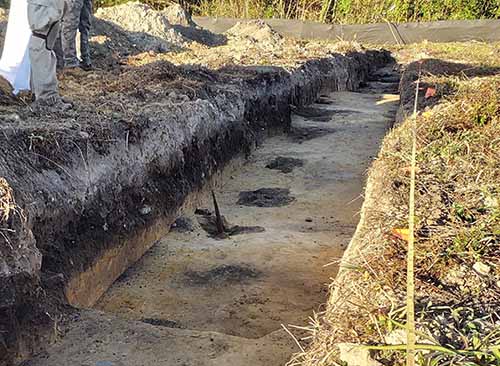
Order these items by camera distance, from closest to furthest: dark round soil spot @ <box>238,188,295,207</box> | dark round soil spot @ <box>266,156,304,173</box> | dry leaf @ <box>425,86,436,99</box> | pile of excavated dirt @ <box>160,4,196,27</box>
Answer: dark round soil spot @ <box>238,188,295,207</box>
dark round soil spot @ <box>266,156,304,173</box>
dry leaf @ <box>425,86,436,99</box>
pile of excavated dirt @ <box>160,4,196,27</box>

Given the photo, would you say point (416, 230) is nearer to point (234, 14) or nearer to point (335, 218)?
point (335, 218)

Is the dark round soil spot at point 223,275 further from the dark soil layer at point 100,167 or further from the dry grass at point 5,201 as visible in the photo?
the dry grass at point 5,201

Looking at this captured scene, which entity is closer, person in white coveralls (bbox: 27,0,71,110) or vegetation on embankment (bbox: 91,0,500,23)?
person in white coveralls (bbox: 27,0,71,110)

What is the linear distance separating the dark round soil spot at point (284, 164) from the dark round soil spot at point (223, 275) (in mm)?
2837

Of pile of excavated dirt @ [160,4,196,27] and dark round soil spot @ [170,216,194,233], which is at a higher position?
pile of excavated dirt @ [160,4,196,27]

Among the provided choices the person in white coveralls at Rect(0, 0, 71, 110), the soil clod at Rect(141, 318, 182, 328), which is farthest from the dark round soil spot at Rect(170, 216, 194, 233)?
the soil clod at Rect(141, 318, 182, 328)

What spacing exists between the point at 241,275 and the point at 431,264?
196 cm

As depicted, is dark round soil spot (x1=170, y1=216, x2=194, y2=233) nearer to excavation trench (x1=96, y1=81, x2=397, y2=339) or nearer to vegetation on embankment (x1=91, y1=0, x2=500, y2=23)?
excavation trench (x1=96, y1=81, x2=397, y2=339)

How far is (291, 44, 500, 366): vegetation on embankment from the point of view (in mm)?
2295

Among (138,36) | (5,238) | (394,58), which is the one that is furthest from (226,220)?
(394,58)

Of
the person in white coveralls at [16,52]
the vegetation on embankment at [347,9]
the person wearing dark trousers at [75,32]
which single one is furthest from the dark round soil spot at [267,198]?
the vegetation on embankment at [347,9]

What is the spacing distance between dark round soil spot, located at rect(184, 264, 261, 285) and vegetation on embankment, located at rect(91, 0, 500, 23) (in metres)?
21.3

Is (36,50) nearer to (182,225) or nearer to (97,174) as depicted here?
(97,174)

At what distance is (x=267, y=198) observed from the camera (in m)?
6.42
